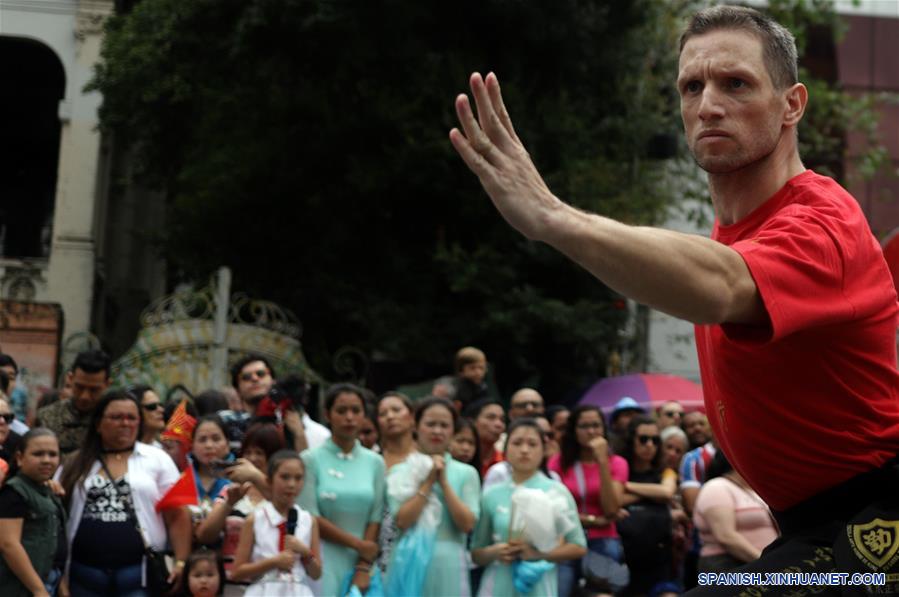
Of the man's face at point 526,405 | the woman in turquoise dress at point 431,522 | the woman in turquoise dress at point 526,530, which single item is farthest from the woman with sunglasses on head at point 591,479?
the woman in turquoise dress at point 431,522

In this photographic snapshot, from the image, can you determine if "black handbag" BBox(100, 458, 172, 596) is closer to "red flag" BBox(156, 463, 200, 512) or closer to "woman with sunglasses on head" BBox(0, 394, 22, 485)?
"red flag" BBox(156, 463, 200, 512)

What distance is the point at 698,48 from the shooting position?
321 cm

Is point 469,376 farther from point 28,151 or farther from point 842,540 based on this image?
point 28,151

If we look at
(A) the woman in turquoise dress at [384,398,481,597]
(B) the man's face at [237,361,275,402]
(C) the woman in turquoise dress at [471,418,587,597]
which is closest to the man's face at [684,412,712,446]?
(C) the woman in turquoise dress at [471,418,587,597]

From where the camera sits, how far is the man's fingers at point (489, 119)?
9.21ft

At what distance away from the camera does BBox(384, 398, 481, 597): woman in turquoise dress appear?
8133mm

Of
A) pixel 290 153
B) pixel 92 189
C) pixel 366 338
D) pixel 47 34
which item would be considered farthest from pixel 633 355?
pixel 47 34

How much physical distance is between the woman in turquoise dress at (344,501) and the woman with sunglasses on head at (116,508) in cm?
83

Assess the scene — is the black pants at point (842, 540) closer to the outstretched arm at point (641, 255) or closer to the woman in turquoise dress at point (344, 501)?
the outstretched arm at point (641, 255)

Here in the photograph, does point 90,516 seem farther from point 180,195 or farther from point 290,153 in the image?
point 180,195

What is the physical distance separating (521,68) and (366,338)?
4.28 meters

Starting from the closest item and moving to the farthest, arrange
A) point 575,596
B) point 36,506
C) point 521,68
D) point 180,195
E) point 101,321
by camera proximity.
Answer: point 36,506, point 575,596, point 521,68, point 180,195, point 101,321

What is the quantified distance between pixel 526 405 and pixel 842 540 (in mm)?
7358

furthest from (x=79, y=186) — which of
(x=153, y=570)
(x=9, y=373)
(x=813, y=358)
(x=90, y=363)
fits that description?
(x=813, y=358)
